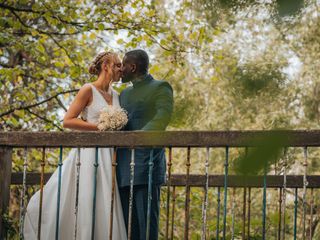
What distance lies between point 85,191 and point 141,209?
414mm

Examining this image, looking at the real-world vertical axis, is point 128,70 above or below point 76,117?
above

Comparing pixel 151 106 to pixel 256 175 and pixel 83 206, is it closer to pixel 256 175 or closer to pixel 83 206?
pixel 256 175

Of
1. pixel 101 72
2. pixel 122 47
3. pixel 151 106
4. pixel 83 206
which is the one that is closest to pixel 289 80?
pixel 151 106

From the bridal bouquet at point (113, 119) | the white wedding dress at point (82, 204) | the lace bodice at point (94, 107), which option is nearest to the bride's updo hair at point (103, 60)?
the lace bodice at point (94, 107)

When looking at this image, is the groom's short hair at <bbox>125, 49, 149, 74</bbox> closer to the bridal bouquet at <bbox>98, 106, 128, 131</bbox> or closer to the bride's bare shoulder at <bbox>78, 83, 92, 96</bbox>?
the bridal bouquet at <bbox>98, 106, 128, 131</bbox>

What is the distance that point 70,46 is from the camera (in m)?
8.95

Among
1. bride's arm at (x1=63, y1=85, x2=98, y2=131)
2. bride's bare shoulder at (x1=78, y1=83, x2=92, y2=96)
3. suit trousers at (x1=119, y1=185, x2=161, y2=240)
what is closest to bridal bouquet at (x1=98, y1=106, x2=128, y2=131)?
bride's arm at (x1=63, y1=85, x2=98, y2=131)

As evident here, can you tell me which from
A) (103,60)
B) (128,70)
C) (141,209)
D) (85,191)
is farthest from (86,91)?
(141,209)

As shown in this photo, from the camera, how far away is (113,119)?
13.1ft

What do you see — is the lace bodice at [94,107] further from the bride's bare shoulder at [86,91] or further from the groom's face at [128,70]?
the groom's face at [128,70]

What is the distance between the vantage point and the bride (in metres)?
4.01

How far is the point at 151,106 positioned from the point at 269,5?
1.83 feet

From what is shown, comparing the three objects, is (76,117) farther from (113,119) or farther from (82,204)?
(82,204)

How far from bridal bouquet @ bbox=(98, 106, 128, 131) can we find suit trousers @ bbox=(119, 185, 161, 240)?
1.26 ft
